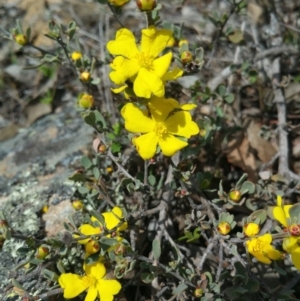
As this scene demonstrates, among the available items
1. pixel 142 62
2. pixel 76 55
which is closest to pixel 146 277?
pixel 142 62

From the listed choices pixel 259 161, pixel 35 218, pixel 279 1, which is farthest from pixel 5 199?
pixel 279 1

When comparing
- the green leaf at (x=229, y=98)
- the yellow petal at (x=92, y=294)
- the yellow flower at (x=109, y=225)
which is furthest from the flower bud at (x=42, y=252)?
the green leaf at (x=229, y=98)

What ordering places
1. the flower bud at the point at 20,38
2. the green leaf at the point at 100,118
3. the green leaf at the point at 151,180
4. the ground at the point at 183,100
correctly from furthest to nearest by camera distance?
1. the ground at the point at 183,100
2. the flower bud at the point at 20,38
3. the green leaf at the point at 151,180
4. the green leaf at the point at 100,118

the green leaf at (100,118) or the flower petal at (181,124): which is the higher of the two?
the flower petal at (181,124)

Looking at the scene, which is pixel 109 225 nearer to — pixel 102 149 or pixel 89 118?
pixel 102 149

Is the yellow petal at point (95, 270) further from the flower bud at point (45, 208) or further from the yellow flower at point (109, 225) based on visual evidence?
the flower bud at point (45, 208)

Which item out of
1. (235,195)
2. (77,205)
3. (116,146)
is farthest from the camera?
(116,146)

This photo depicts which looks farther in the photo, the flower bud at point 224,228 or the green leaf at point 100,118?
the green leaf at point 100,118
